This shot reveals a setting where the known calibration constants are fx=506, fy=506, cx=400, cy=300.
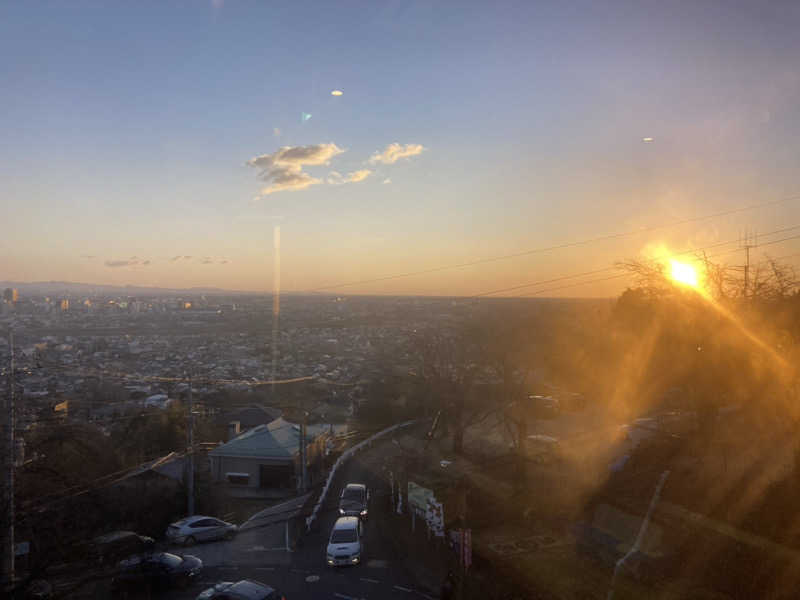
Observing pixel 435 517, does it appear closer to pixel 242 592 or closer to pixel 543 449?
pixel 242 592

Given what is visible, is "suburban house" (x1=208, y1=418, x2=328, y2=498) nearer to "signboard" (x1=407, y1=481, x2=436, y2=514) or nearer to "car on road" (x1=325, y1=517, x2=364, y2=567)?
"signboard" (x1=407, y1=481, x2=436, y2=514)

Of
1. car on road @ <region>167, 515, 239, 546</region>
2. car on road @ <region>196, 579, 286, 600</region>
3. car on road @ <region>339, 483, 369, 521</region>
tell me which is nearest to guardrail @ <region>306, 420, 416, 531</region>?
car on road @ <region>339, 483, 369, 521</region>

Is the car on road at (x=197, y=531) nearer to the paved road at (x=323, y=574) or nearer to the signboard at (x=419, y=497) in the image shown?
the paved road at (x=323, y=574)

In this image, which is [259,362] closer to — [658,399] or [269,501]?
[269,501]

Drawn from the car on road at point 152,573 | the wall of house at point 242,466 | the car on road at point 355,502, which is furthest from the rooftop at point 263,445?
the car on road at point 152,573

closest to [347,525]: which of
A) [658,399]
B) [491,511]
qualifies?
[491,511]

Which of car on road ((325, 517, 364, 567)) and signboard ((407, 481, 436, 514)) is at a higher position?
signboard ((407, 481, 436, 514))
